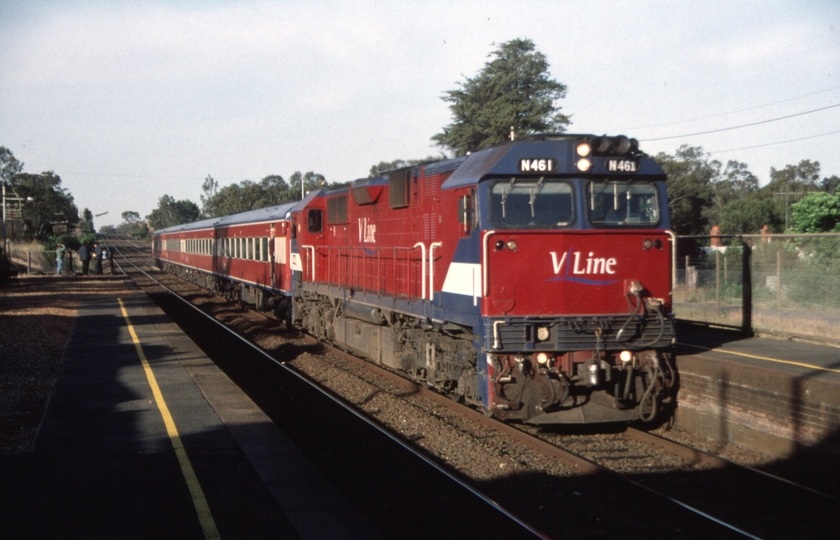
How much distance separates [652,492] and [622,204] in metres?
3.83

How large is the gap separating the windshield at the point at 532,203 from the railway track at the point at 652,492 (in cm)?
269

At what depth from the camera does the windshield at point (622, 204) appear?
9.49 meters

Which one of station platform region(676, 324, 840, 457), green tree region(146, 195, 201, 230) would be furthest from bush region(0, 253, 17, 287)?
green tree region(146, 195, 201, 230)

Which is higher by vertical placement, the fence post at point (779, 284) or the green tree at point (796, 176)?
the green tree at point (796, 176)

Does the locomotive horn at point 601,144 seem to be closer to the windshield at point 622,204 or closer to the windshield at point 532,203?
the windshield at point 622,204

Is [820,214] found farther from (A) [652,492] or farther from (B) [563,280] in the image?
(A) [652,492]

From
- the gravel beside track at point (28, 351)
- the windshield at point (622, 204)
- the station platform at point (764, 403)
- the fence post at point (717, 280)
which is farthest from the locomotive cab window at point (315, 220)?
the station platform at point (764, 403)

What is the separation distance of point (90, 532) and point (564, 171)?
6451mm

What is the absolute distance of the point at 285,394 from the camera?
13.2 meters

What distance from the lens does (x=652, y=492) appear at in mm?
7234

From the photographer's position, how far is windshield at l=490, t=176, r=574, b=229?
9352mm

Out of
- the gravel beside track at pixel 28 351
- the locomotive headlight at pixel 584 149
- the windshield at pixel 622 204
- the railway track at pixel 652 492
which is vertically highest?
the locomotive headlight at pixel 584 149

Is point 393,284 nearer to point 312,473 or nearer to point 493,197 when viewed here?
point 493,197

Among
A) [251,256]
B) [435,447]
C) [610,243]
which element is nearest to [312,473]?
[435,447]
